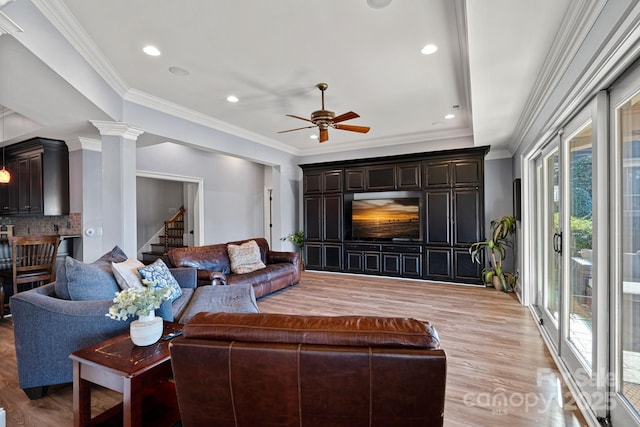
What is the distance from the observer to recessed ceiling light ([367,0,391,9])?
2271 mm

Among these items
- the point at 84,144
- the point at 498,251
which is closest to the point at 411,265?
the point at 498,251

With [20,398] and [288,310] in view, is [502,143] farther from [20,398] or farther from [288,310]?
[20,398]

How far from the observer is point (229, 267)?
15.8 feet

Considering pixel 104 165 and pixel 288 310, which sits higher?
pixel 104 165

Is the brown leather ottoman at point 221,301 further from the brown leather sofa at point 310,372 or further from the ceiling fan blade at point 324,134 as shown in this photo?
the ceiling fan blade at point 324,134

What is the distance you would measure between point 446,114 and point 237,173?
518 cm

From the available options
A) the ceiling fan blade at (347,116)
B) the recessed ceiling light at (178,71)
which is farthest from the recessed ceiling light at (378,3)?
the recessed ceiling light at (178,71)

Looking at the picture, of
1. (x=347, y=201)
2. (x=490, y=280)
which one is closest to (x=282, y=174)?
(x=347, y=201)

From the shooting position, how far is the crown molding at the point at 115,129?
3744 mm

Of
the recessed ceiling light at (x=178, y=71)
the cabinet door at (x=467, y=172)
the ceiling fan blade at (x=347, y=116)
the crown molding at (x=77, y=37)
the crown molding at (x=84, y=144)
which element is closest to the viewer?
the crown molding at (x=77, y=37)

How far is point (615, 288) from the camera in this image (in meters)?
1.77

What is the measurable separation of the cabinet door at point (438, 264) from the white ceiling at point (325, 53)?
2.17 metres

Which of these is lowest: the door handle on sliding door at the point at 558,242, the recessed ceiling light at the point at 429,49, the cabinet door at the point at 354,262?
the cabinet door at the point at 354,262

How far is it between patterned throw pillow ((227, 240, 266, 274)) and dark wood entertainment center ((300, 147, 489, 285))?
213 cm
